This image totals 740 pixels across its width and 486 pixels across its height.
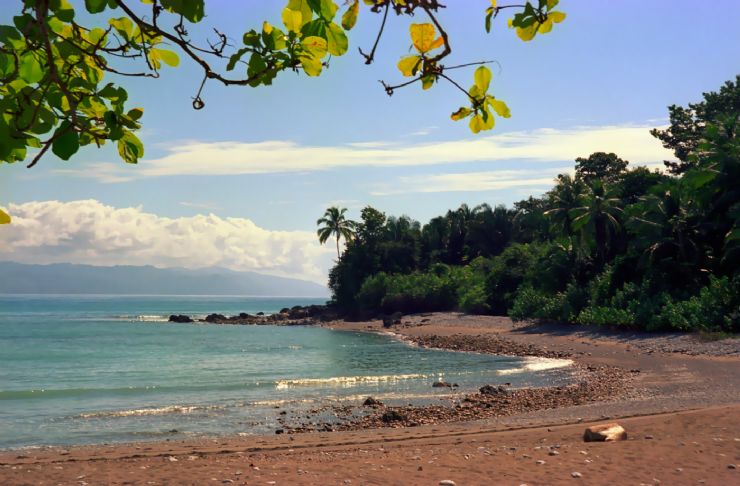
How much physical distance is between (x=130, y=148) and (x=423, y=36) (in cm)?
136

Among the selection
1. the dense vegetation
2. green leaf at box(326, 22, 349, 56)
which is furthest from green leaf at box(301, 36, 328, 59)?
the dense vegetation

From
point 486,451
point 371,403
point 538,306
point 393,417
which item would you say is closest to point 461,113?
point 486,451

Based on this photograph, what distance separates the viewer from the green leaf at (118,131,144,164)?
2930mm

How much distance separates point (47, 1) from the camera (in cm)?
274

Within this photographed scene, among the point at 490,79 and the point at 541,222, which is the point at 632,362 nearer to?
the point at 490,79

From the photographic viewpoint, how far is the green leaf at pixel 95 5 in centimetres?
272

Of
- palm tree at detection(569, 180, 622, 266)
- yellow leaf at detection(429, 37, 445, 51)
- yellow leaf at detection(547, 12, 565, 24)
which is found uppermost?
palm tree at detection(569, 180, 622, 266)

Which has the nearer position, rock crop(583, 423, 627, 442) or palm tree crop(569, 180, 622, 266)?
rock crop(583, 423, 627, 442)

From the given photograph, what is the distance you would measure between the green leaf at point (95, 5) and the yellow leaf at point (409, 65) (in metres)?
1.26

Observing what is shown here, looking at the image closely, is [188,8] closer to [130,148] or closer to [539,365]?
[130,148]

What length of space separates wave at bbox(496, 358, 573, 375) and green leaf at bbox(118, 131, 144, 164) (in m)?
26.5

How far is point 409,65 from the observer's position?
10.1 ft

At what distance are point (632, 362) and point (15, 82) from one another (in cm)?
2894

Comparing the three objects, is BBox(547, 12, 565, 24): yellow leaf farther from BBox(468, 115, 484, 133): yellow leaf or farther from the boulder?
the boulder
